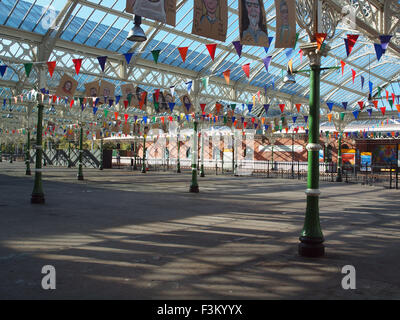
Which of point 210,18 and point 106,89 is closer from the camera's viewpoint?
point 210,18

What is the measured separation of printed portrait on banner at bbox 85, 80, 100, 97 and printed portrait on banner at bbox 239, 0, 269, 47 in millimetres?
13554

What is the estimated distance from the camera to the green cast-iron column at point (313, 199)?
5.63 metres

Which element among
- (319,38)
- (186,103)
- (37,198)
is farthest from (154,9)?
(186,103)

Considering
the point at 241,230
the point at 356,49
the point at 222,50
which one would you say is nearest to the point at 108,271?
the point at 241,230

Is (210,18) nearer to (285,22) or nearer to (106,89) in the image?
(285,22)

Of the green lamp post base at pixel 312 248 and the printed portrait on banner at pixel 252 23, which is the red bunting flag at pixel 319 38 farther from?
the green lamp post base at pixel 312 248

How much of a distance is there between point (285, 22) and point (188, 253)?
4737 millimetres

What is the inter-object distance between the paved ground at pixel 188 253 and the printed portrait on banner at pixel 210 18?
3891 millimetres

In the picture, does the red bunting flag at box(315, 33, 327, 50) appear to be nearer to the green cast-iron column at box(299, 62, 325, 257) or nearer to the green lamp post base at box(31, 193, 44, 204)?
the green cast-iron column at box(299, 62, 325, 257)

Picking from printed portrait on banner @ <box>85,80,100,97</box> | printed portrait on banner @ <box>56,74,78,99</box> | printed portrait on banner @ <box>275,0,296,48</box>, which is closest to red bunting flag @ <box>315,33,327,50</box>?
printed portrait on banner @ <box>275,0,296,48</box>

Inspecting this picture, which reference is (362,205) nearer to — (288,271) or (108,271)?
(288,271)

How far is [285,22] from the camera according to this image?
7.13 meters

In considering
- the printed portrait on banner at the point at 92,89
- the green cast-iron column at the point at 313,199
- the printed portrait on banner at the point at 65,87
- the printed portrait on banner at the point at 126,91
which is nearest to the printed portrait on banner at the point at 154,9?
the green cast-iron column at the point at 313,199
